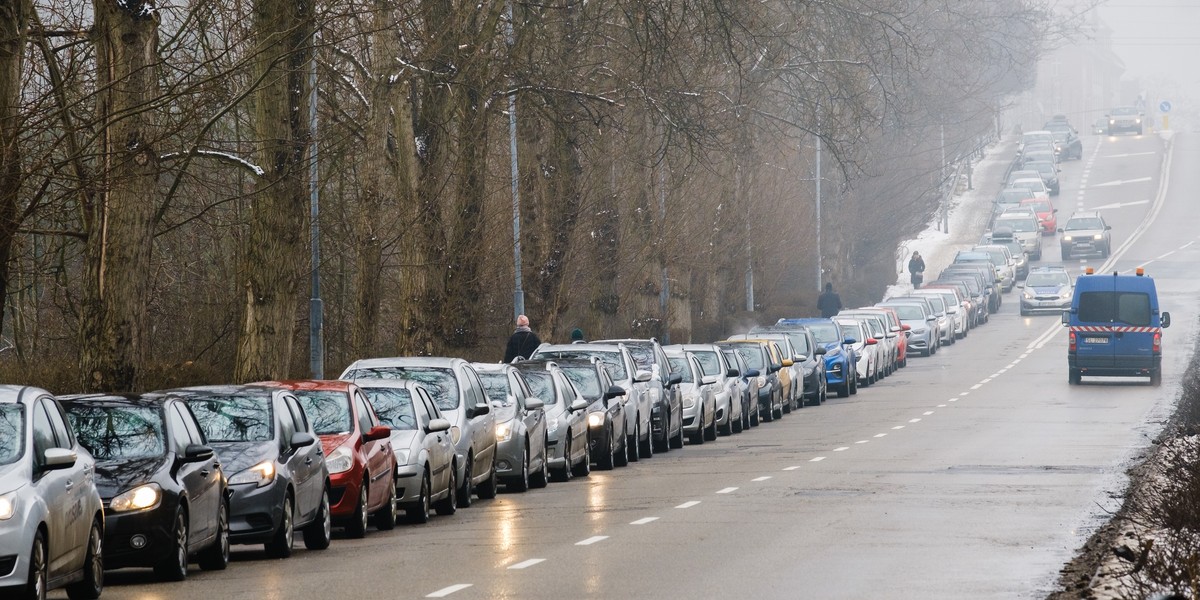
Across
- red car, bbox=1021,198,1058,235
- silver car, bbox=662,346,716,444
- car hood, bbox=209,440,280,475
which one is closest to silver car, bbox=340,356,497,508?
car hood, bbox=209,440,280,475

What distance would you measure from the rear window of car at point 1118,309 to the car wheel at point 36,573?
3382 cm

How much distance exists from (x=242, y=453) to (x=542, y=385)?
1003 centimetres

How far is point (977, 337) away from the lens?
217ft

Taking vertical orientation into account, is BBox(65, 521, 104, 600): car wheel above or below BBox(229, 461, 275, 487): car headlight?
below

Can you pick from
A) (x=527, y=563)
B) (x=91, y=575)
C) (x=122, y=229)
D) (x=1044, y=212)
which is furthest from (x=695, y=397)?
(x=1044, y=212)

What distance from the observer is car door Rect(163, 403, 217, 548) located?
47.1ft

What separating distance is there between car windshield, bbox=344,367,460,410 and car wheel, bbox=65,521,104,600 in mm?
8630

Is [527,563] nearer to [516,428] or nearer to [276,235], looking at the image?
[516,428]

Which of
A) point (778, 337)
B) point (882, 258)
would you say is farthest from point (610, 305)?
point (882, 258)

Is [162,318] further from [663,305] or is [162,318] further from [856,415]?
[663,305]

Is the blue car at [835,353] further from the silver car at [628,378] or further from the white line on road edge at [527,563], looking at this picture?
the white line on road edge at [527,563]

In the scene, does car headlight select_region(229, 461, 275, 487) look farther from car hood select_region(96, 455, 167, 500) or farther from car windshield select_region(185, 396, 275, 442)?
car hood select_region(96, 455, 167, 500)

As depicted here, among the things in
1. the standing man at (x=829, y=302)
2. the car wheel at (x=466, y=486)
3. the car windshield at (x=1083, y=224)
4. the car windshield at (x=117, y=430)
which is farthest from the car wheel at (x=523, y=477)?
the car windshield at (x=1083, y=224)

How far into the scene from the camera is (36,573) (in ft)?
38.7
